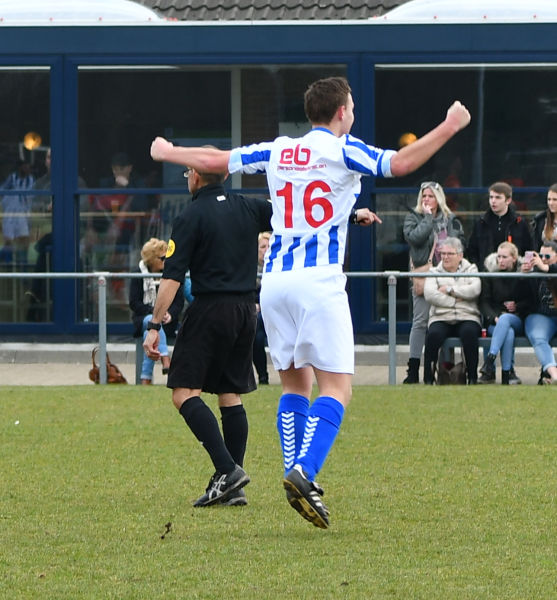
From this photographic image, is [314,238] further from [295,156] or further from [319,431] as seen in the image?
[319,431]

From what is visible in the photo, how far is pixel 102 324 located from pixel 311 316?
6935mm

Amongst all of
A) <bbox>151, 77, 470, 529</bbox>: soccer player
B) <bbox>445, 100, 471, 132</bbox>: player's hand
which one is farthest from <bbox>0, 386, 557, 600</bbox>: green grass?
<bbox>445, 100, 471, 132</bbox>: player's hand

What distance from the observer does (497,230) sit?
45.2ft

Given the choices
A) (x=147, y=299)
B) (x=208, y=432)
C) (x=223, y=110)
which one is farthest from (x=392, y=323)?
(x=208, y=432)

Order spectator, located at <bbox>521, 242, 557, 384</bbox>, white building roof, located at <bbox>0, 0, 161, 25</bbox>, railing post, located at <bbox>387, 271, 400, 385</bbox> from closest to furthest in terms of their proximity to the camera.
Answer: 1. spectator, located at <bbox>521, 242, 557, 384</bbox>
2. railing post, located at <bbox>387, 271, 400, 385</bbox>
3. white building roof, located at <bbox>0, 0, 161, 25</bbox>

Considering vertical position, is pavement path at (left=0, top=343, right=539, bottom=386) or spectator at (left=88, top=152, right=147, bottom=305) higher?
spectator at (left=88, top=152, right=147, bottom=305)

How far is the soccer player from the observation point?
21.4 ft

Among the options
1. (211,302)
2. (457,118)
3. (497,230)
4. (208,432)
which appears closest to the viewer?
(457,118)

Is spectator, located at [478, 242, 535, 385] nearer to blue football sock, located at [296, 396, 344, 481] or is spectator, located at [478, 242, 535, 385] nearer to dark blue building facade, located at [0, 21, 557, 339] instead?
dark blue building facade, located at [0, 21, 557, 339]

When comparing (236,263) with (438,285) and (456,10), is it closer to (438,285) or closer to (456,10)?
(438,285)

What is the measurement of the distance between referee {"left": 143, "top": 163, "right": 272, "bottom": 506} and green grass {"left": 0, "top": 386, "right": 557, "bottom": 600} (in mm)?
420

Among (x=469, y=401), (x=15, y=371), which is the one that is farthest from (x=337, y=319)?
(x=15, y=371)

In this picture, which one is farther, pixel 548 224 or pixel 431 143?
pixel 548 224

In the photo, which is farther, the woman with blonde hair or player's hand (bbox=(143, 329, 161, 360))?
the woman with blonde hair
